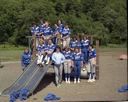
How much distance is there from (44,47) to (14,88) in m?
2.43

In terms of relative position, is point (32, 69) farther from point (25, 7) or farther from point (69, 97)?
point (25, 7)

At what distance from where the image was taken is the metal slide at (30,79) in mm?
15960

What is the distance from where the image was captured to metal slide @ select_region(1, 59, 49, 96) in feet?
52.4

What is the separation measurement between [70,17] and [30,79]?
32.0 meters

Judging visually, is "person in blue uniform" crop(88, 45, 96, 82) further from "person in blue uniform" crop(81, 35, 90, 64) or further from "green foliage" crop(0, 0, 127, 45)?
"green foliage" crop(0, 0, 127, 45)

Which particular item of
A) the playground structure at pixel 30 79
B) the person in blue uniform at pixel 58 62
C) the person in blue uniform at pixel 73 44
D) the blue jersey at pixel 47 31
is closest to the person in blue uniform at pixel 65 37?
the person in blue uniform at pixel 73 44

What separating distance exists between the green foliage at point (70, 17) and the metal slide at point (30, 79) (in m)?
27.0

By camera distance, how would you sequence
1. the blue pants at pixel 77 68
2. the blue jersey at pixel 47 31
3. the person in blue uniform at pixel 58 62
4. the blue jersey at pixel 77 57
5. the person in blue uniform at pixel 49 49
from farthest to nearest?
1. the blue jersey at pixel 47 31
2. the blue pants at pixel 77 68
3. the blue jersey at pixel 77 57
4. the person in blue uniform at pixel 49 49
5. the person in blue uniform at pixel 58 62

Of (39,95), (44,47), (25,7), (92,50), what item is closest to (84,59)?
(92,50)

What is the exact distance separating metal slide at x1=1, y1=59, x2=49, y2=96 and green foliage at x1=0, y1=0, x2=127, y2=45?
2696cm

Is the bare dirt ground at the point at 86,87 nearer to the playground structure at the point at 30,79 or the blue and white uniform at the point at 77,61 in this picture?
the playground structure at the point at 30,79

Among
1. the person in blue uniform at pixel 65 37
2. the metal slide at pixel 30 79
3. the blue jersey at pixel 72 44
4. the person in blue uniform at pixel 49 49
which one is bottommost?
the metal slide at pixel 30 79

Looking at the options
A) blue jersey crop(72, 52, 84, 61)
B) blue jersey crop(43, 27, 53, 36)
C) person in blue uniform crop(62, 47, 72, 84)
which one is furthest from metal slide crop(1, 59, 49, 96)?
blue jersey crop(43, 27, 53, 36)

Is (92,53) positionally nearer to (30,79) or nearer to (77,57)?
(77,57)
